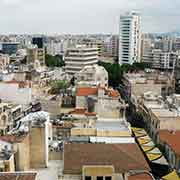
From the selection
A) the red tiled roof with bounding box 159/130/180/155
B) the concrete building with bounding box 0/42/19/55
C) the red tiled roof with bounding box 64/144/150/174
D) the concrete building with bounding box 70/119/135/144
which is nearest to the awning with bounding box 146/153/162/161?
the red tiled roof with bounding box 159/130/180/155

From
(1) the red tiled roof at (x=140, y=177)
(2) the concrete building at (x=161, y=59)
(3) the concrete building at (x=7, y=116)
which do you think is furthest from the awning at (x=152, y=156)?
(2) the concrete building at (x=161, y=59)

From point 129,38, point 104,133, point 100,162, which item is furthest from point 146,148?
point 129,38

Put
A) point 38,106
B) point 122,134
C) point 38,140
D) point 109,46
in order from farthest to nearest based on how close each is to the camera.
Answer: point 109,46 < point 38,106 < point 122,134 < point 38,140

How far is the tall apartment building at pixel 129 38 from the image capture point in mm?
90438

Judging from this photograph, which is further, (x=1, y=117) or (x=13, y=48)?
(x=13, y=48)

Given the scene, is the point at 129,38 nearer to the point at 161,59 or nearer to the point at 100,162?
the point at 161,59

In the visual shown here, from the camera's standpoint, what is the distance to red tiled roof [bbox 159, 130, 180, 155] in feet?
89.2

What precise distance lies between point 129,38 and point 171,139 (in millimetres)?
63428

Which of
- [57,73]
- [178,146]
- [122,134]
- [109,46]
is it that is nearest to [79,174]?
[122,134]

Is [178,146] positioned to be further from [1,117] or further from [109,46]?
[109,46]

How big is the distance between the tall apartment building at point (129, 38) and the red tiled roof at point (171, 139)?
5954 cm

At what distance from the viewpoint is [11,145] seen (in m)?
20.0

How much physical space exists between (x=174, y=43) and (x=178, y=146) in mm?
98674

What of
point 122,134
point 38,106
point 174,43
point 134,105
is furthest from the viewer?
point 174,43
